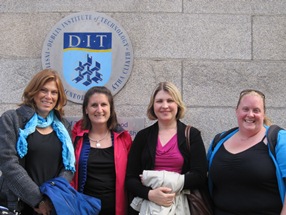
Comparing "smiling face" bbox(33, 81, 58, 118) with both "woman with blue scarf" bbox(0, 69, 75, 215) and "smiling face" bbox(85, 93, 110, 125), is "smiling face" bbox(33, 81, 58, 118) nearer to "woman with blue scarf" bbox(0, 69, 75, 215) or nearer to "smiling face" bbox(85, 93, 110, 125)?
"woman with blue scarf" bbox(0, 69, 75, 215)

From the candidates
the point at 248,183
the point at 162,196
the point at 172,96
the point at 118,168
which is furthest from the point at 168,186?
A: the point at 172,96

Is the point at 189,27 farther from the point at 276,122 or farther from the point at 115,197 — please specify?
the point at 115,197

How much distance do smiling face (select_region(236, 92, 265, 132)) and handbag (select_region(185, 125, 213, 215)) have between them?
1.56ft

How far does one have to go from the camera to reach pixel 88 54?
427 centimetres

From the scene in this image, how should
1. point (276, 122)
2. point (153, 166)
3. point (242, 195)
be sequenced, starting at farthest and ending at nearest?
point (276, 122), point (153, 166), point (242, 195)

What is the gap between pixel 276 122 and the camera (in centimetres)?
425

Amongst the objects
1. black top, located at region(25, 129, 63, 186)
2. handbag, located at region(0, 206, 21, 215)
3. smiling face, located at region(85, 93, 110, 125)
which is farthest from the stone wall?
handbag, located at region(0, 206, 21, 215)

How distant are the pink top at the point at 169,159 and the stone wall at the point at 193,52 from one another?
94 cm

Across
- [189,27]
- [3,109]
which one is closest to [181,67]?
[189,27]

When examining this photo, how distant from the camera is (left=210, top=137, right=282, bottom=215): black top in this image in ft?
9.68

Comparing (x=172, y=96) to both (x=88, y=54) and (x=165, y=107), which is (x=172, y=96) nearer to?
(x=165, y=107)

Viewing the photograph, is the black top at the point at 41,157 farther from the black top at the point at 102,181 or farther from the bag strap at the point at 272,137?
the bag strap at the point at 272,137

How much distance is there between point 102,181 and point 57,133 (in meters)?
0.54

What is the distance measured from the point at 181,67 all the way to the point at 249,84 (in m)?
0.71
